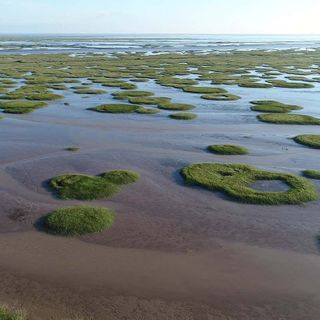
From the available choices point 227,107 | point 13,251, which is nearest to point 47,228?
point 13,251

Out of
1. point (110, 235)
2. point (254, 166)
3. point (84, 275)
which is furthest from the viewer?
point (254, 166)

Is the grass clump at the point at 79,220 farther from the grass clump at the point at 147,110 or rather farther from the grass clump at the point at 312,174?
the grass clump at the point at 147,110

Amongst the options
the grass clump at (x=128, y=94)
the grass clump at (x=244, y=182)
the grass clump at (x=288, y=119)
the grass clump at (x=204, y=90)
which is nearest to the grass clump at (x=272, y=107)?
the grass clump at (x=288, y=119)

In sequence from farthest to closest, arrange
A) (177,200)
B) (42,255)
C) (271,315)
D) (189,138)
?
(189,138), (177,200), (42,255), (271,315)

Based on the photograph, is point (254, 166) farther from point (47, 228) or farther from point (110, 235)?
point (47, 228)

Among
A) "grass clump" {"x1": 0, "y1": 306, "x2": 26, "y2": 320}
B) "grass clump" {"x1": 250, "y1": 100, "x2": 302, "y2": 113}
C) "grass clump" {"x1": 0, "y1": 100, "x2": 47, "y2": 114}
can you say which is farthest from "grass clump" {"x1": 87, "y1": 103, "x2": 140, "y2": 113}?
"grass clump" {"x1": 0, "y1": 306, "x2": 26, "y2": 320}

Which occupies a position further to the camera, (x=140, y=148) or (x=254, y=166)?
(x=140, y=148)
